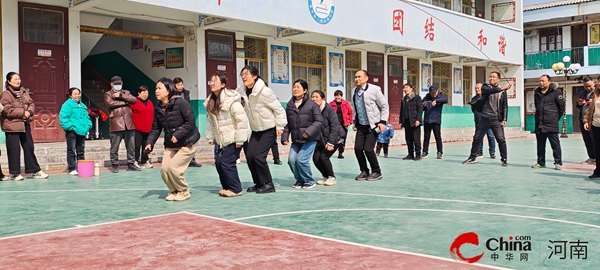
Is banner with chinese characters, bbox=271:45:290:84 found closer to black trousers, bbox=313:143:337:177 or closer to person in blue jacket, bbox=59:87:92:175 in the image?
person in blue jacket, bbox=59:87:92:175

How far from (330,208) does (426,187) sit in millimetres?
2212

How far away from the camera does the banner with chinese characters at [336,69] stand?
1930 cm

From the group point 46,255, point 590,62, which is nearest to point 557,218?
point 46,255

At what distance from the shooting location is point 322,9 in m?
16.7

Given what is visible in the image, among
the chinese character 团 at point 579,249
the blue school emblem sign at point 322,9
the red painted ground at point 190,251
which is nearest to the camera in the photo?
the red painted ground at point 190,251

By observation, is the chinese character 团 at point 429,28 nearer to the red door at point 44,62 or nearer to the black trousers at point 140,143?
the red door at point 44,62

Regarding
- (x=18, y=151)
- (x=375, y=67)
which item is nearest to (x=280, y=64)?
(x=375, y=67)

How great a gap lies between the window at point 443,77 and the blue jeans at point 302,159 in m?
17.1

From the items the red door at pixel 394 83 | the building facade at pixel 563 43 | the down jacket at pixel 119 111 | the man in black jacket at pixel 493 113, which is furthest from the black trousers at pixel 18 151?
the building facade at pixel 563 43

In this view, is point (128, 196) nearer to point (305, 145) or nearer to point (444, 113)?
point (305, 145)

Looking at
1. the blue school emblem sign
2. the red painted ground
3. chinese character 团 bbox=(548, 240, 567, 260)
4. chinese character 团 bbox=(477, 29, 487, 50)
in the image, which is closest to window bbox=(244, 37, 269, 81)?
the blue school emblem sign

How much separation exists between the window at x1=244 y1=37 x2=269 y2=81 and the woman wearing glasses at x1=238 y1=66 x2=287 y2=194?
32.1 feet

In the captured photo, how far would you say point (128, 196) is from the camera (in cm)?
708

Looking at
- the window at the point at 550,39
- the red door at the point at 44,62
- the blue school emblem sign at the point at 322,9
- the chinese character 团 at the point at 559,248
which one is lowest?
the chinese character 团 at the point at 559,248
